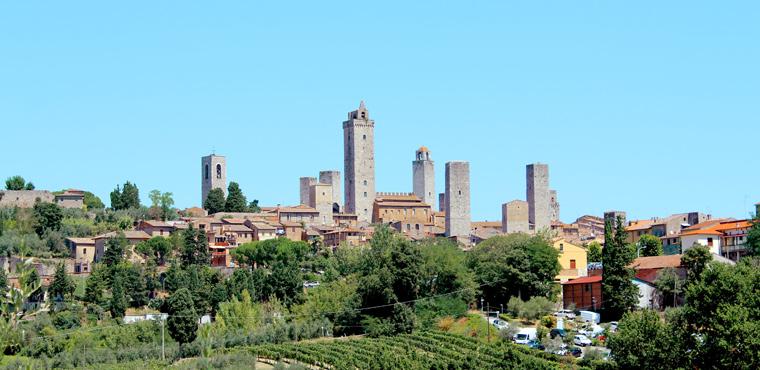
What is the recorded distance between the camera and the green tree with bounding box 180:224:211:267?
62219mm

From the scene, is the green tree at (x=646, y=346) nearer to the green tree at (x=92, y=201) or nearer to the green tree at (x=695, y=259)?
the green tree at (x=695, y=259)

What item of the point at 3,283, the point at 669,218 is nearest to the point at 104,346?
the point at 3,283

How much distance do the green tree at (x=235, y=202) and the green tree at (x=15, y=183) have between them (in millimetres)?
15472

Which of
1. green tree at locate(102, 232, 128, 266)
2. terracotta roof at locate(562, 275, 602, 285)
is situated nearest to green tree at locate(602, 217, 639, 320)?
terracotta roof at locate(562, 275, 602, 285)

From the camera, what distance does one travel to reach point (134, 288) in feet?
178

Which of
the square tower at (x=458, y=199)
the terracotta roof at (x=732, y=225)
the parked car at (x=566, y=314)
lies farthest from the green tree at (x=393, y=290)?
the square tower at (x=458, y=199)

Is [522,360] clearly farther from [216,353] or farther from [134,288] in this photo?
[134,288]

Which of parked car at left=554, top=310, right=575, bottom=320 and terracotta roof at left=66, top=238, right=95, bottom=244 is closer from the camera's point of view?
parked car at left=554, top=310, right=575, bottom=320

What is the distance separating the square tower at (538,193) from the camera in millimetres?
85125

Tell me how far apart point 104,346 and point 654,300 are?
21764 millimetres

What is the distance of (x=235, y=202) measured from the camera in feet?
283

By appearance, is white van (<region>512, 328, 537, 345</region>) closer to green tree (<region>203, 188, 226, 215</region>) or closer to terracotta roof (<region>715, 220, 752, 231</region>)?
terracotta roof (<region>715, 220, 752, 231</region>)

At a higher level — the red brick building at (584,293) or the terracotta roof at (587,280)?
the terracotta roof at (587,280)

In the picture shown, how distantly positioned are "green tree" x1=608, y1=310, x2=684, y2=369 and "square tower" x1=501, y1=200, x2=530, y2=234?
50536 millimetres
